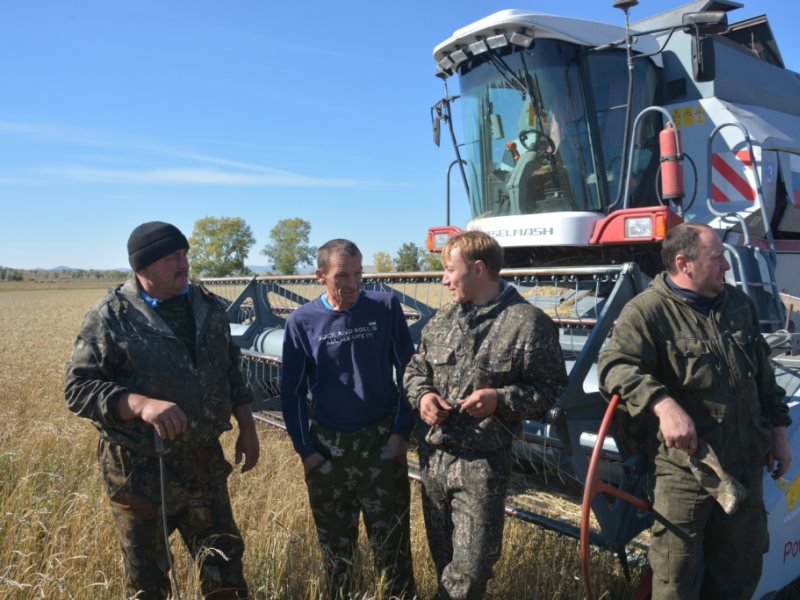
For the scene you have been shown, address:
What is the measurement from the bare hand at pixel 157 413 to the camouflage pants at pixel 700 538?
149cm

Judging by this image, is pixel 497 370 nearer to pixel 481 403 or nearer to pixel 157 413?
pixel 481 403

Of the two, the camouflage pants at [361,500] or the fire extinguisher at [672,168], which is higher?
the fire extinguisher at [672,168]

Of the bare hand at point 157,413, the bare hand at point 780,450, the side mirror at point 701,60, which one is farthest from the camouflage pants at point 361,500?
the side mirror at point 701,60

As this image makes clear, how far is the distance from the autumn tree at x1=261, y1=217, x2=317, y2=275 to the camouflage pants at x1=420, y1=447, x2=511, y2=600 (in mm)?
70404

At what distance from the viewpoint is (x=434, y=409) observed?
2.08m

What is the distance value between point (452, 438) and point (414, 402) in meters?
0.17

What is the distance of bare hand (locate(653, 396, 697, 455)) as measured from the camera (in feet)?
6.32

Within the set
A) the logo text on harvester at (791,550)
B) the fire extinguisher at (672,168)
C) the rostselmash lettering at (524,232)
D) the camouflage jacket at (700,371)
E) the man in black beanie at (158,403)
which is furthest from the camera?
the rostselmash lettering at (524,232)

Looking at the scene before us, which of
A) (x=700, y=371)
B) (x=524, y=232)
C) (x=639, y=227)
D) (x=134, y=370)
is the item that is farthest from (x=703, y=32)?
(x=134, y=370)

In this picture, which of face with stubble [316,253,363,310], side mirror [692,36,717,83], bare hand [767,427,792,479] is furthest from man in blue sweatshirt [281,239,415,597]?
side mirror [692,36,717,83]

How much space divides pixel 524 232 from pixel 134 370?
328 centimetres

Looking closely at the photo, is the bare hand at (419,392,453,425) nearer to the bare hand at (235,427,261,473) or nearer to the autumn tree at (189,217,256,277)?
the bare hand at (235,427,261,473)

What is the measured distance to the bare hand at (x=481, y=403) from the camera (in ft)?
6.59

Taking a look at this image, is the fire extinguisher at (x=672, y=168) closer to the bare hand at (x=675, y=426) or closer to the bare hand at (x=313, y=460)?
the bare hand at (x=675, y=426)
